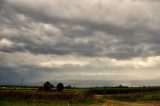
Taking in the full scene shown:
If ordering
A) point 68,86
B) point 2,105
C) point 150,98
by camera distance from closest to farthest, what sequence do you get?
point 2,105 → point 150,98 → point 68,86

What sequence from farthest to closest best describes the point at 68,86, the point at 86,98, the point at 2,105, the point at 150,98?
1. the point at 68,86
2. the point at 150,98
3. the point at 86,98
4. the point at 2,105

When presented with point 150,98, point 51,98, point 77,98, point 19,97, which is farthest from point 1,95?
point 150,98

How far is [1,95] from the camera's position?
67.5 metres

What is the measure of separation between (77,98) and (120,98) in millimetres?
15224

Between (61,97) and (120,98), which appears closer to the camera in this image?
(61,97)

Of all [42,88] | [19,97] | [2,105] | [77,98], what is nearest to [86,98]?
[77,98]

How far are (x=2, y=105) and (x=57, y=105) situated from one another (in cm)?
838

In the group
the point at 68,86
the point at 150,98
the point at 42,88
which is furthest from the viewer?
the point at 68,86

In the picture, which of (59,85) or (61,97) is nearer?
(61,97)

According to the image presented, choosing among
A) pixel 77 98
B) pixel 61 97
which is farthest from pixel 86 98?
pixel 61 97

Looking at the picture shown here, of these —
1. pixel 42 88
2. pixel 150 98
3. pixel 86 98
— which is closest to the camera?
pixel 86 98

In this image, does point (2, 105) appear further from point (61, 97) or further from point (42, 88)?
point (42, 88)

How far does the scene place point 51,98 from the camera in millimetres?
66875

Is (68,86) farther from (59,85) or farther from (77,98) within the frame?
(77,98)
